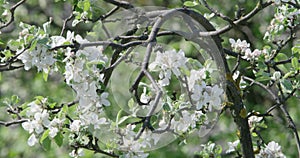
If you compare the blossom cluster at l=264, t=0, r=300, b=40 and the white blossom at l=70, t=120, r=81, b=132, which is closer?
the white blossom at l=70, t=120, r=81, b=132

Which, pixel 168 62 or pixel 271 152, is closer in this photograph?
pixel 168 62

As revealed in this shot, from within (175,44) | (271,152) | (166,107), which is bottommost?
(175,44)

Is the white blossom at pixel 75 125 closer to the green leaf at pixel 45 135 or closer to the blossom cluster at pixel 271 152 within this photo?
the green leaf at pixel 45 135

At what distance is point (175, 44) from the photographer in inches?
116

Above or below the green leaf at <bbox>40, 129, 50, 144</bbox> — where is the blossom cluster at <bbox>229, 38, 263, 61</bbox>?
above

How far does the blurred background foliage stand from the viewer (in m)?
3.08

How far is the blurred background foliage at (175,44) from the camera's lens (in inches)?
121

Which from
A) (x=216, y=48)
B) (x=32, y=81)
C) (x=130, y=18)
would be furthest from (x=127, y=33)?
(x=32, y=81)

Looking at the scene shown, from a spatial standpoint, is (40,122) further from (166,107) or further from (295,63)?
(295,63)

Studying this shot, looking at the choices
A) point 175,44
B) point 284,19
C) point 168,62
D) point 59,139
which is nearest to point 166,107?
point 168,62

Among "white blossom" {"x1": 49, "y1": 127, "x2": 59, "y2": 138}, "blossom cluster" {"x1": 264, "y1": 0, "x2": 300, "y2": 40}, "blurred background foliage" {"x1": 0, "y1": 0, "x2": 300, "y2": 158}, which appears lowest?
"blurred background foliage" {"x1": 0, "y1": 0, "x2": 300, "y2": 158}

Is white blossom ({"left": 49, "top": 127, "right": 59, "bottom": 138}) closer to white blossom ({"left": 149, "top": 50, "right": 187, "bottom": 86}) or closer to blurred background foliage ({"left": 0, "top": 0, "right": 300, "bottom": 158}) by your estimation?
white blossom ({"left": 149, "top": 50, "right": 187, "bottom": 86})

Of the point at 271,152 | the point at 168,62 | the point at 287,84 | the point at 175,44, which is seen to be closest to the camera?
the point at 168,62

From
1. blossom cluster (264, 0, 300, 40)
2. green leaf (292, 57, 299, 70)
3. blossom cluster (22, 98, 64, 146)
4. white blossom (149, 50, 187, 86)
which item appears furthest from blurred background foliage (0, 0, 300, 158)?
white blossom (149, 50, 187, 86)
